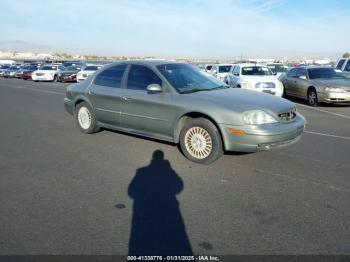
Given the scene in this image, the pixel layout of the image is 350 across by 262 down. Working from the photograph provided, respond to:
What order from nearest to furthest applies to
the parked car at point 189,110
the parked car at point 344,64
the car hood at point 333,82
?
the parked car at point 189,110, the car hood at point 333,82, the parked car at point 344,64

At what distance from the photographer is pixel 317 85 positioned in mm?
13734

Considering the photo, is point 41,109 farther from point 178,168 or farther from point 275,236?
point 275,236

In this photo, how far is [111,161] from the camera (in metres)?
6.05

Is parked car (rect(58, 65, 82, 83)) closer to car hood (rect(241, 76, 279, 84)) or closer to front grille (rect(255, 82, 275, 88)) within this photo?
car hood (rect(241, 76, 279, 84))

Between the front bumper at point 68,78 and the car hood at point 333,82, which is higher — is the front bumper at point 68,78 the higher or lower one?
the lower one

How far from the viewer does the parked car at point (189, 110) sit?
5477 mm

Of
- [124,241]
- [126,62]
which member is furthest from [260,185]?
[126,62]

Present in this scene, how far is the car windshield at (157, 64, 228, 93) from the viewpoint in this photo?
6.36 meters

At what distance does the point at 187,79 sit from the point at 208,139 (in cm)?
141

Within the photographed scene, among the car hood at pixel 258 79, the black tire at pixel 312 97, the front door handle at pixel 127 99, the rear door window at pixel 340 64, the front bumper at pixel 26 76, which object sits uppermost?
the rear door window at pixel 340 64

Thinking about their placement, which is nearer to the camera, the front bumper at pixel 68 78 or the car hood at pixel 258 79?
the car hood at pixel 258 79

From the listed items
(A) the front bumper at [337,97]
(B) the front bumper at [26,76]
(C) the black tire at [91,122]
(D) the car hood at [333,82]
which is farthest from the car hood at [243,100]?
(B) the front bumper at [26,76]

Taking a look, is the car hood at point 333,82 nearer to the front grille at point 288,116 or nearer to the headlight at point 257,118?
the front grille at point 288,116

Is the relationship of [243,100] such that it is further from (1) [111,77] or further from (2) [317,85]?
(2) [317,85]
